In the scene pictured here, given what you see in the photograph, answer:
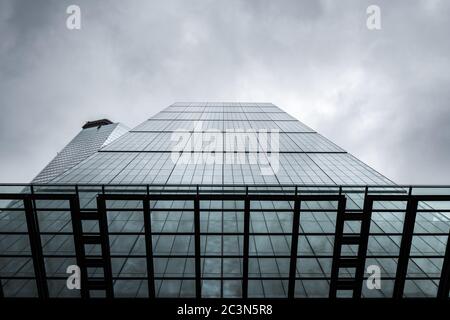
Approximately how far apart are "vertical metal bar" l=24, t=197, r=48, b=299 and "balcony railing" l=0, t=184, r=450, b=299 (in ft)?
0.17

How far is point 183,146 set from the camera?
37969 mm

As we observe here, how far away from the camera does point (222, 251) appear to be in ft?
50.8

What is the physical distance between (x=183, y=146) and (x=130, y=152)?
7.50 metres

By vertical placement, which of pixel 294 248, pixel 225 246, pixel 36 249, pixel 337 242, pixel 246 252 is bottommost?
pixel 225 246

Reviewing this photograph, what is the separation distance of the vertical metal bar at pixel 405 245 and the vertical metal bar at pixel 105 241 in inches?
641

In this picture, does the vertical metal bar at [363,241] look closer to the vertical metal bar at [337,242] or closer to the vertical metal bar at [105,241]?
the vertical metal bar at [337,242]

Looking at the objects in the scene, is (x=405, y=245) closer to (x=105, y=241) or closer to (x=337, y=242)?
(x=337, y=242)

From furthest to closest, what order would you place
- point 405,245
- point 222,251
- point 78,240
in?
point 222,251, point 78,240, point 405,245

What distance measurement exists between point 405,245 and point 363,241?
223cm

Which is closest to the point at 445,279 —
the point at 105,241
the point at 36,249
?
the point at 105,241

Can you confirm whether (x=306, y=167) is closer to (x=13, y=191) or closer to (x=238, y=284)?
(x=238, y=284)

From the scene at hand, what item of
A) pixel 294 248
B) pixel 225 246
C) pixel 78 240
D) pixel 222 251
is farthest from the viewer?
pixel 225 246

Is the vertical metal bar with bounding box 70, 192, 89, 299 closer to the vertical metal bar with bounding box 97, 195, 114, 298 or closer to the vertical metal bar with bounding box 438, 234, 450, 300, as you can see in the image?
the vertical metal bar with bounding box 97, 195, 114, 298

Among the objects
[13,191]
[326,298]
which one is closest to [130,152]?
[13,191]
